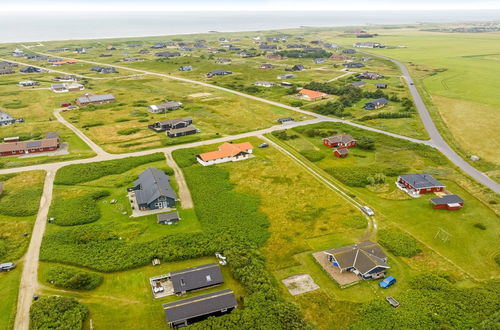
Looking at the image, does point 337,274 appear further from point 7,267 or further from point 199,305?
point 7,267

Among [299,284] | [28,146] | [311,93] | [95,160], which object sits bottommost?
[299,284]

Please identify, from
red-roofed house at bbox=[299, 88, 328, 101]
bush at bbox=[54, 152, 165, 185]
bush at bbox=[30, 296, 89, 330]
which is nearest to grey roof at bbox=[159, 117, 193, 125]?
bush at bbox=[54, 152, 165, 185]

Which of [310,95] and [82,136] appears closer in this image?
[82,136]

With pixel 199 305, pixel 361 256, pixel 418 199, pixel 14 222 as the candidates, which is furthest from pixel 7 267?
pixel 418 199

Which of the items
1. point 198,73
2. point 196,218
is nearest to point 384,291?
point 196,218

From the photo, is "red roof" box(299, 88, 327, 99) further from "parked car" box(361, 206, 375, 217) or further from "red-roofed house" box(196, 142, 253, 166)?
"parked car" box(361, 206, 375, 217)

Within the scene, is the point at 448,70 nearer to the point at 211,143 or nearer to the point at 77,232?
the point at 211,143
